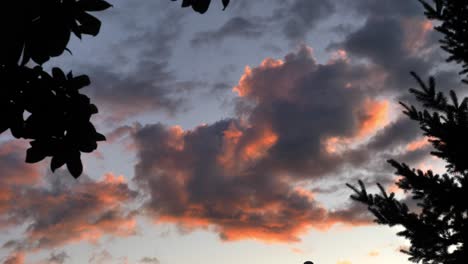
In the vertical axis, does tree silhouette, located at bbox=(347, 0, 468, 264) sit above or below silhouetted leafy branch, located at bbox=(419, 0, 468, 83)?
below

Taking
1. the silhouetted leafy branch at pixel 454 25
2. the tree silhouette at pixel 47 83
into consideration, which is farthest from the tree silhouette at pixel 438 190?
the tree silhouette at pixel 47 83

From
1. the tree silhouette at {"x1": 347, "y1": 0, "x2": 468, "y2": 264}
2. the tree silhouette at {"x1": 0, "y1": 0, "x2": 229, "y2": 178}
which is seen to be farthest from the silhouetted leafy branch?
the tree silhouette at {"x1": 0, "y1": 0, "x2": 229, "y2": 178}

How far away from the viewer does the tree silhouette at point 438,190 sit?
4801 millimetres

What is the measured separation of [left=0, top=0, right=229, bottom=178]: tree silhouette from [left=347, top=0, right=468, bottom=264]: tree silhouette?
97.3 inches

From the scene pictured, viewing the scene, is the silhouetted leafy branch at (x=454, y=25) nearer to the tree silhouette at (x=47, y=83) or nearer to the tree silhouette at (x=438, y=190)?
the tree silhouette at (x=438, y=190)

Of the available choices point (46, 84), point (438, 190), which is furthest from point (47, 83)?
point (438, 190)

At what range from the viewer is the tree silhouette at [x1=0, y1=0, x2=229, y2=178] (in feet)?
12.7

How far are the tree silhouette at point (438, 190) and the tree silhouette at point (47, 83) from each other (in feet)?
8.11

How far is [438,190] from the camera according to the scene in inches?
188

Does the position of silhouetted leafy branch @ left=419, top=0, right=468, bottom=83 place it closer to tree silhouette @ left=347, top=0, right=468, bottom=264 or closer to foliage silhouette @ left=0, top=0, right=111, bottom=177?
tree silhouette @ left=347, top=0, right=468, bottom=264

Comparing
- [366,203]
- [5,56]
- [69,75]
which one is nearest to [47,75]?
[69,75]

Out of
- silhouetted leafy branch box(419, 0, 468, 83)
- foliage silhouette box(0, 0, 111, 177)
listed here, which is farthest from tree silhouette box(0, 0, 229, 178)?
silhouetted leafy branch box(419, 0, 468, 83)

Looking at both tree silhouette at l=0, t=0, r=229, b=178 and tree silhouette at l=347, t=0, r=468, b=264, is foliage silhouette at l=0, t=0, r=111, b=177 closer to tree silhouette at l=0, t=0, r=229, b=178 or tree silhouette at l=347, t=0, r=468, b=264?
tree silhouette at l=0, t=0, r=229, b=178

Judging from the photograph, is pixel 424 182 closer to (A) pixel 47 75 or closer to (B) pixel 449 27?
(B) pixel 449 27
